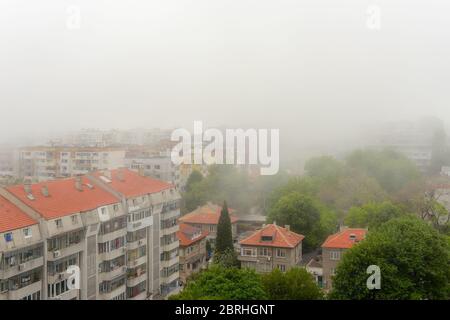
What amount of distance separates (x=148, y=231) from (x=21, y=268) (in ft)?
10.2

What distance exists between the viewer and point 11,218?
6.77 m

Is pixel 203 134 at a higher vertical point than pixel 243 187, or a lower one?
higher

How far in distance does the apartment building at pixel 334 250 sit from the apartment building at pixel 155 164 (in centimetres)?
668

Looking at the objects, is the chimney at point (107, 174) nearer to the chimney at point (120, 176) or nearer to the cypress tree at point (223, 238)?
the chimney at point (120, 176)

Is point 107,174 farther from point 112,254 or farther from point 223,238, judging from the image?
point 223,238

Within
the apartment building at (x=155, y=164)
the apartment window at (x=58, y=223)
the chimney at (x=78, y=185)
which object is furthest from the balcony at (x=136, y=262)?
the apartment building at (x=155, y=164)

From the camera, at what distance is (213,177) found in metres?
18.7

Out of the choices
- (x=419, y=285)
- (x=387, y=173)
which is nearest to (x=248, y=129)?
(x=387, y=173)

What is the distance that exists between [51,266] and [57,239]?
387 millimetres

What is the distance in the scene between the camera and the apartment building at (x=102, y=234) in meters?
7.10

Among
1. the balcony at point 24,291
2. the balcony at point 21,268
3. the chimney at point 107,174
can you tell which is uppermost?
the chimney at point 107,174

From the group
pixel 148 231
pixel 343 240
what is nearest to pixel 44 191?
pixel 148 231

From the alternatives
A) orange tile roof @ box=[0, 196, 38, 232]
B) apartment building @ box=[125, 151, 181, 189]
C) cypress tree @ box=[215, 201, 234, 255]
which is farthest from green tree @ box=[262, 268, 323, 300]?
apartment building @ box=[125, 151, 181, 189]

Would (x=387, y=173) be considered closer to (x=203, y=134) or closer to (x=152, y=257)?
(x=203, y=134)
